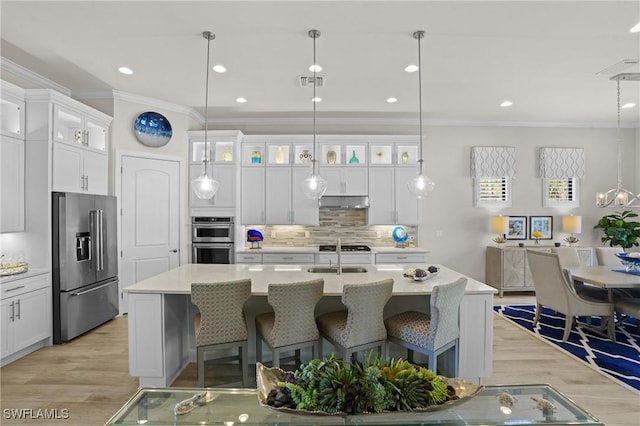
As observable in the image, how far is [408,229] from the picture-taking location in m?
5.98

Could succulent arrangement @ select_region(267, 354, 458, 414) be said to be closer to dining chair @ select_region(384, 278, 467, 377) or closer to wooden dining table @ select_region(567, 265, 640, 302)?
dining chair @ select_region(384, 278, 467, 377)

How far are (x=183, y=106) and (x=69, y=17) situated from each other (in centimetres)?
244

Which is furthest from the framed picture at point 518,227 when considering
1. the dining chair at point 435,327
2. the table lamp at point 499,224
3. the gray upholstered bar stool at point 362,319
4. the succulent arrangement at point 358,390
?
the succulent arrangement at point 358,390

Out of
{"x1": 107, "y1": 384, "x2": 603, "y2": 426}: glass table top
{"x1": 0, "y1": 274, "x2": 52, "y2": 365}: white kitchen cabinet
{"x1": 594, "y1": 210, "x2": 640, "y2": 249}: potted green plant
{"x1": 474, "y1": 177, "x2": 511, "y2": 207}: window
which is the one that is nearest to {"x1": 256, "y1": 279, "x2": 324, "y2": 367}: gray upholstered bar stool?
{"x1": 107, "y1": 384, "x2": 603, "y2": 426}: glass table top

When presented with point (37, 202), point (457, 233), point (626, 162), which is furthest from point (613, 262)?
point (37, 202)

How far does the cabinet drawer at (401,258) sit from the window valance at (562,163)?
9.14 ft

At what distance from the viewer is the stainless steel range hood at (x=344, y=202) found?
565 centimetres

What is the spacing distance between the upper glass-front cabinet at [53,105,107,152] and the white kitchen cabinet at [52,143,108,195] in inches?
4.0

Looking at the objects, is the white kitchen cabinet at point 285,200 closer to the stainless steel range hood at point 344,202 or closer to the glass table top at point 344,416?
the stainless steel range hood at point 344,202

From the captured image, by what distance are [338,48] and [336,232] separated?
3.23m

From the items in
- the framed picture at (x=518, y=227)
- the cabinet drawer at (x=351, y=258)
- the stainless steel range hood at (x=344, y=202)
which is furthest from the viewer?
the framed picture at (x=518, y=227)

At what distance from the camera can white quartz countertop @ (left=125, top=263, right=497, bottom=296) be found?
8.90 ft

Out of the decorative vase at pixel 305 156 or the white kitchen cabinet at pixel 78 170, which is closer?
the white kitchen cabinet at pixel 78 170

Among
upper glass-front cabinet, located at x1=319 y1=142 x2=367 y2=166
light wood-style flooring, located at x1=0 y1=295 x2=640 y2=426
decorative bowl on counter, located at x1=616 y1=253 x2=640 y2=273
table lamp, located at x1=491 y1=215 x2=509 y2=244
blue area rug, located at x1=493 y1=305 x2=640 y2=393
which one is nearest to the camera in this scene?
light wood-style flooring, located at x1=0 y1=295 x2=640 y2=426
